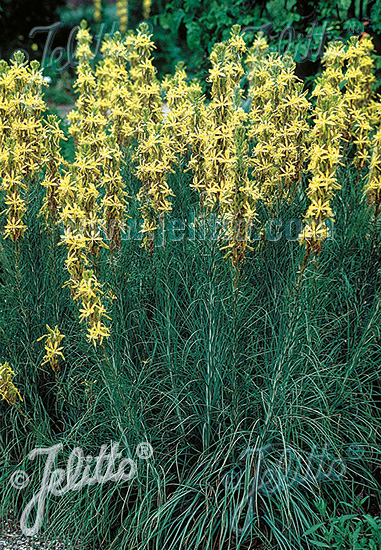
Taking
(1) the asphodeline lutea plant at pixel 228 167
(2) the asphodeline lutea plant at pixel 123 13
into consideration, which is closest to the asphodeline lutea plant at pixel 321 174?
(1) the asphodeline lutea plant at pixel 228 167

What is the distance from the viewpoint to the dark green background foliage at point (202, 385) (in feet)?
10.5

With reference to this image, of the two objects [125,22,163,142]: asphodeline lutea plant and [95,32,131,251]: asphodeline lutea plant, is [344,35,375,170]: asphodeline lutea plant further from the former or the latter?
[95,32,131,251]: asphodeline lutea plant

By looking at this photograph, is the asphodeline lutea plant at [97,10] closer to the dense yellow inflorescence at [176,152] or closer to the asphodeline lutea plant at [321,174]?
the dense yellow inflorescence at [176,152]

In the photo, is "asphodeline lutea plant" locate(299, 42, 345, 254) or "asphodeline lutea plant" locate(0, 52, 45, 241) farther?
"asphodeline lutea plant" locate(0, 52, 45, 241)

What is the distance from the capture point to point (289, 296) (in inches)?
129

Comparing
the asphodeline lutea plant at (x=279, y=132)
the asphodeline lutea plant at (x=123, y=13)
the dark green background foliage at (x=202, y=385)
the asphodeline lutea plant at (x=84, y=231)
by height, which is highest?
the asphodeline lutea plant at (x=123, y=13)

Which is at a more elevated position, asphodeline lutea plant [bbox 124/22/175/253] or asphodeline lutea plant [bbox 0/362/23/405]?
asphodeline lutea plant [bbox 124/22/175/253]

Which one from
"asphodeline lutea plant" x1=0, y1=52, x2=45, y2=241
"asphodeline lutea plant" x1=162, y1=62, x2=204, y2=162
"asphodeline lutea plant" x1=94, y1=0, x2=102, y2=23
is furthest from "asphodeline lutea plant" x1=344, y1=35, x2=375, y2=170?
"asphodeline lutea plant" x1=94, y1=0, x2=102, y2=23

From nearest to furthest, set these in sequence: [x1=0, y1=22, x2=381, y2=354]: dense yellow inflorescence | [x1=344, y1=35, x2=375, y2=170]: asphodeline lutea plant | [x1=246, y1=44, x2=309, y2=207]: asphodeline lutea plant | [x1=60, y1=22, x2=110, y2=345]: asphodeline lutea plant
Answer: [x1=60, y1=22, x2=110, y2=345]: asphodeline lutea plant < [x1=0, y1=22, x2=381, y2=354]: dense yellow inflorescence < [x1=246, y1=44, x2=309, y2=207]: asphodeline lutea plant < [x1=344, y1=35, x2=375, y2=170]: asphodeline lutea plant

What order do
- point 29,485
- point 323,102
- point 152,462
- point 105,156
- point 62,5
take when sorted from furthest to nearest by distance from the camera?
1. point 62,5
2. point 29,485
3. point 152,462
4. point 105,156
5. point 323,102

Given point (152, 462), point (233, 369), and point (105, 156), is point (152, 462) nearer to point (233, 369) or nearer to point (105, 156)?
point (233, 369)

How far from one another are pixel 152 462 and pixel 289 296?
1098 mm

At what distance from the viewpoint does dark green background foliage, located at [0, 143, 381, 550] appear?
10.5ft

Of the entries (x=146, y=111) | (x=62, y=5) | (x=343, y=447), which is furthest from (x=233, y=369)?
(x=62, y=5)
